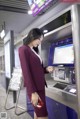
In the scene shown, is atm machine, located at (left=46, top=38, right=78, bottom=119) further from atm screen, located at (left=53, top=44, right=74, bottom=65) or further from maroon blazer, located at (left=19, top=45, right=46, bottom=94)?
maroon blazer, located at (left=19, top=45, right=46, bottom=94)

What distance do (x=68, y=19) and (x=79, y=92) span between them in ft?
2.75

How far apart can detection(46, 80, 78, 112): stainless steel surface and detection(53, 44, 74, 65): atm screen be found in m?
0.39

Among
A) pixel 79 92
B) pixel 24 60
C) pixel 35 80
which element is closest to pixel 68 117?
pixel 79 92

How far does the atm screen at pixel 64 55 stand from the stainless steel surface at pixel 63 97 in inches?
15.2

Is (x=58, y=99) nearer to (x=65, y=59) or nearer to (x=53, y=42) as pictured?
(x=65, y=59)

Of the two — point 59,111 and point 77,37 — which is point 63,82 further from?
point 77,37

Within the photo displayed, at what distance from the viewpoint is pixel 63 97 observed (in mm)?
1857

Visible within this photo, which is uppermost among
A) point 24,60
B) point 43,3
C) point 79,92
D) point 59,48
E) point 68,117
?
point 43,3

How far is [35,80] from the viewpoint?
1693 mm

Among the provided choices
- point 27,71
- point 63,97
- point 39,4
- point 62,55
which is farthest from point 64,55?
point 39,4

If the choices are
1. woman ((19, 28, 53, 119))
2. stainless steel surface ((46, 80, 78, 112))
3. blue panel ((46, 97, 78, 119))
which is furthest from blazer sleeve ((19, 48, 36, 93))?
blue panel ((46, 97, 78, 119))

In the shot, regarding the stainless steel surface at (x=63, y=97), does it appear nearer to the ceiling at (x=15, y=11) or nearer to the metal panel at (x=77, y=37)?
the metal panel at (x=77, y=37)

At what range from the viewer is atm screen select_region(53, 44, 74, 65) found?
198 centimetres

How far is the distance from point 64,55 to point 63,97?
1.89ft
